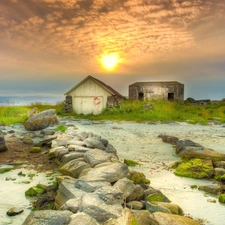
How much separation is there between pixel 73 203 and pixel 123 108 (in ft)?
57.8

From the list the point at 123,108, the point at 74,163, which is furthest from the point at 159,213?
the point at 123,108

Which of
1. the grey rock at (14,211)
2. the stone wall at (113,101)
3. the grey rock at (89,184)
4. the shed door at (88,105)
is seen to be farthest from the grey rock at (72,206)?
the shed door at (88,105)

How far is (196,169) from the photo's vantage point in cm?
604

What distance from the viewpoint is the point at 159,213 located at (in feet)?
10.8

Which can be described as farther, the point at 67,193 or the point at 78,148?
the point at 78,148

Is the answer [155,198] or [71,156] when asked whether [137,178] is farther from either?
[71,156]

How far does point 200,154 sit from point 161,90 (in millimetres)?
23029

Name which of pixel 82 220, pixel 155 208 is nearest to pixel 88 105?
pixel 155 208

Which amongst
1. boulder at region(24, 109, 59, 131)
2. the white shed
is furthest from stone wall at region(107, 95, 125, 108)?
boulder at region(24, 109, 59, 131)

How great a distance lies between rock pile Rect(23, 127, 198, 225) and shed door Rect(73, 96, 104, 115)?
16.5 meters

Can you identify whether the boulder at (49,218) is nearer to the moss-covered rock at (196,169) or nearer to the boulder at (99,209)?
the boulder at (99,209)

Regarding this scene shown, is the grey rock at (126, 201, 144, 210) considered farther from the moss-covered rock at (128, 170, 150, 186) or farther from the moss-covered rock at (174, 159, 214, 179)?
the moss-covered rock at (174, 159, 214, 179)

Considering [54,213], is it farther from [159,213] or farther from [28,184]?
[28,184]

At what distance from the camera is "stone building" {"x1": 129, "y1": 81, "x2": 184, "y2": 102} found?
29.5 meters
